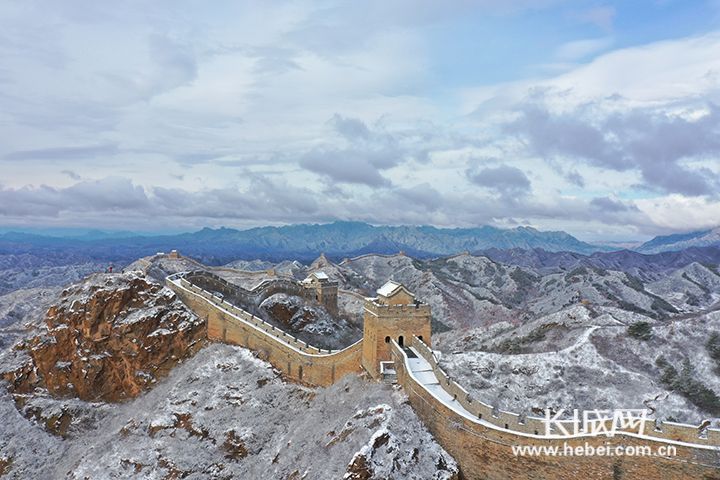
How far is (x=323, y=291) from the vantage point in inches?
3403

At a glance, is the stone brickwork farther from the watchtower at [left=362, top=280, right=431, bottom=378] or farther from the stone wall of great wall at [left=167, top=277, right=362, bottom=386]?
the stone wall of great wall at [left=167, top=277, right=362, bottom=386]

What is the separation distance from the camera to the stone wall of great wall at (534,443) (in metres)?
25.1

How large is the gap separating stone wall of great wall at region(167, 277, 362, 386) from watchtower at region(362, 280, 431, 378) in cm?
379

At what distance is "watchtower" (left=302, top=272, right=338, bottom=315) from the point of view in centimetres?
8638

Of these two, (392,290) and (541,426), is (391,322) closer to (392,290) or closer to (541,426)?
(392,290)

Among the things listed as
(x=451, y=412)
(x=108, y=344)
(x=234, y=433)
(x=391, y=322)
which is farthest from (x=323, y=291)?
(x=451, y=412)

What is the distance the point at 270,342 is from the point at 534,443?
3447 cm

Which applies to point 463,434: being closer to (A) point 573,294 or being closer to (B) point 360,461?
(B) point 360,461

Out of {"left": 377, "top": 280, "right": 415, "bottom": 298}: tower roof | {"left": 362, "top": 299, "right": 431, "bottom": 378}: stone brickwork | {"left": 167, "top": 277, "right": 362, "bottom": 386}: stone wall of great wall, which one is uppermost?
{"left": 377, "top": 280, "right": 415, "bottom": 298}: tower roof

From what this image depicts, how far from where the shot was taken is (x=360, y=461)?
108ft

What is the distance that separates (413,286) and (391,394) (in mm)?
121478

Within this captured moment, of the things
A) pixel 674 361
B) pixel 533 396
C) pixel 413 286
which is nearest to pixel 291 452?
pixel 533 396

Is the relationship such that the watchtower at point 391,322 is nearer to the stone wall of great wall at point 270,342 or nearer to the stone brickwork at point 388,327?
the stone brickwork at point 388,327

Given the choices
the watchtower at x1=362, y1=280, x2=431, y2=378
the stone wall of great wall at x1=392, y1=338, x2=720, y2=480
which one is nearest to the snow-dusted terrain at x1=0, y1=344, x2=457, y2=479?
the stone wall of great wall at x1=392, y1=338, x2=720, y2=480
